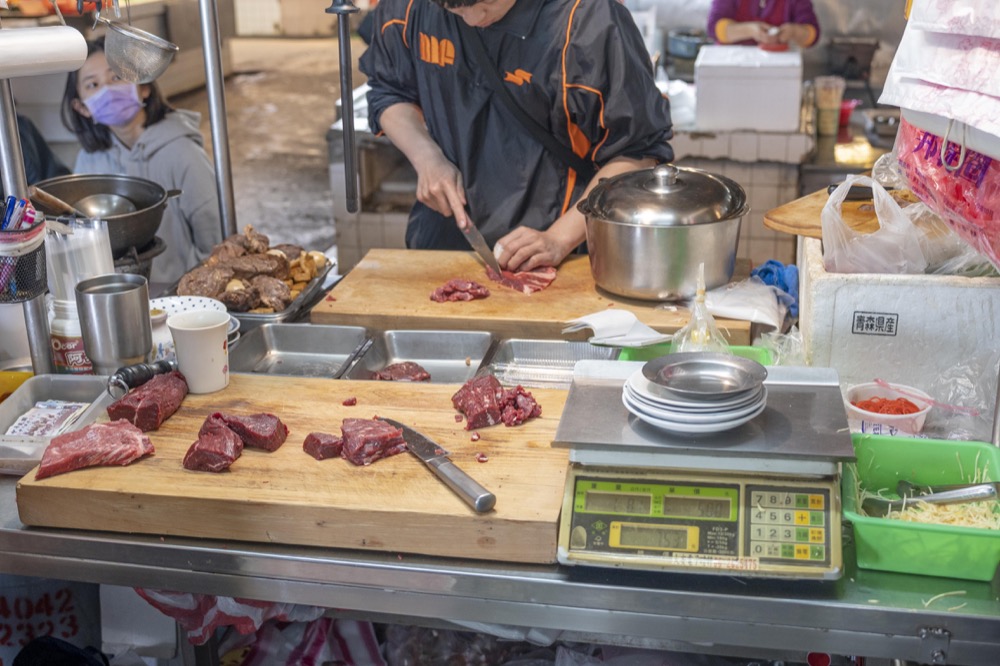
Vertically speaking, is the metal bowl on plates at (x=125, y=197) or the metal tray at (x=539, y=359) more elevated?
the metal bowl on plates at (x=125, y=197)

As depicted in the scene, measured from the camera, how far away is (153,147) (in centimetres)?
449

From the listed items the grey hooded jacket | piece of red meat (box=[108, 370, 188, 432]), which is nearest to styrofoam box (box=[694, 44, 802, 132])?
the grey hooded jacket

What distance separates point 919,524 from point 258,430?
1.17 metres

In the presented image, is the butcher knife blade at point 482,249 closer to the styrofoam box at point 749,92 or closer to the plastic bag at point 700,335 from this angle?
the plastic bag at point 700,335

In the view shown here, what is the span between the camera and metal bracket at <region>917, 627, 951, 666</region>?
5.26ft

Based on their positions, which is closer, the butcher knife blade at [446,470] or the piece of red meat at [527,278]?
the butcher knife blade at [446,470]

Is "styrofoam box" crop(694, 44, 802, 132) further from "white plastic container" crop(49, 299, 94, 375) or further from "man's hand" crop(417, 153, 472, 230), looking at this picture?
"white plastic container" crop(49, 299, 94, 375)

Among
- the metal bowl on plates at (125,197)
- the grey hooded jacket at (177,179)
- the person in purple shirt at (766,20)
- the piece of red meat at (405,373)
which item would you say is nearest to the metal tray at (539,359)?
the piece of red meat at (405,373)

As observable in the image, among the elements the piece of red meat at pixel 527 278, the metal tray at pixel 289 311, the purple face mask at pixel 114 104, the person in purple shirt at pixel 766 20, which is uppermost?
the person in purple shirt at pixel 766 20

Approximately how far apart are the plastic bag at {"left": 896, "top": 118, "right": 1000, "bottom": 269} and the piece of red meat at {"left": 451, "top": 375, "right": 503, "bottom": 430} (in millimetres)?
926

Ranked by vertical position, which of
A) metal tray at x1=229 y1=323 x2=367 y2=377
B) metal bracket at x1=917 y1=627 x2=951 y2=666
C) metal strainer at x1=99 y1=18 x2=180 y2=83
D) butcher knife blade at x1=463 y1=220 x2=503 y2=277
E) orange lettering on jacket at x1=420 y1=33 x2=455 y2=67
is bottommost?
metal bracket at x1=917 y1=627 x2=951 y2=666

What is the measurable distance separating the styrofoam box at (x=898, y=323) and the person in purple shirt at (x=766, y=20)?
451 cm

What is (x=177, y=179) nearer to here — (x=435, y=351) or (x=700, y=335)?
(x=435, y=351)

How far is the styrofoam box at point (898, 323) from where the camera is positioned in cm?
210
